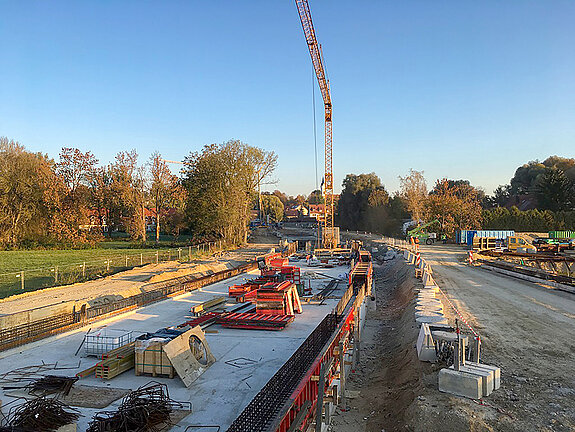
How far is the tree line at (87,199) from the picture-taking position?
152ft

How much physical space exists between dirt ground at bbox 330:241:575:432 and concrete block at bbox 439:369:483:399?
17 cm

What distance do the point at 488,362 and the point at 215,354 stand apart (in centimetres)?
724

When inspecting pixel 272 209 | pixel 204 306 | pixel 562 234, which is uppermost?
pixel 272 209

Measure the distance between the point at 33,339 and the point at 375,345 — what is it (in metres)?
12.0

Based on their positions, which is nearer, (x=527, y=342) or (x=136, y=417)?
(x=136, y=417)

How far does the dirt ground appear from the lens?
7980mm

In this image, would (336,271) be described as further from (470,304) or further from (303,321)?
(303,321)

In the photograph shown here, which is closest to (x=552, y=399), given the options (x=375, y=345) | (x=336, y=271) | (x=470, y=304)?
(x=375, y=345)

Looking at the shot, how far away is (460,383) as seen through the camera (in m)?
8.63

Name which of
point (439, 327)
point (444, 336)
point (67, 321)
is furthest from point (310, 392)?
point (67, 321)

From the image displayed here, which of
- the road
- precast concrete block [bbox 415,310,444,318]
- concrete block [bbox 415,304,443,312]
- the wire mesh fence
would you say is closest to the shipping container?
the road

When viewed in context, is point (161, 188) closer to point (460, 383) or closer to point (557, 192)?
point (460, 383)

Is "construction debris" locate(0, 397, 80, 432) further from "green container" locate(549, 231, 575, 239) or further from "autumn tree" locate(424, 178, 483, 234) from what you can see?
"green container" locate(549, 231, 575, 239)

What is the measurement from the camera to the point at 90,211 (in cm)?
4744
